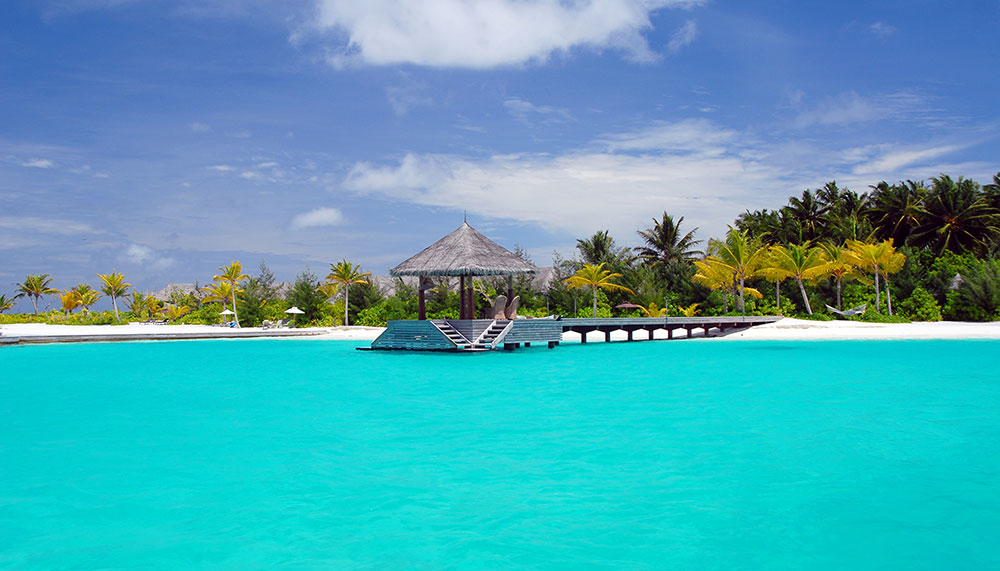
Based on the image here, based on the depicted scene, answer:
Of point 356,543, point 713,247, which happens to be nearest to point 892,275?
point 713,247

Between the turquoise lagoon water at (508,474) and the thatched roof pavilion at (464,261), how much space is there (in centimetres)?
799

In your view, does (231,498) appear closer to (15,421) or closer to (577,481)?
(577,481)

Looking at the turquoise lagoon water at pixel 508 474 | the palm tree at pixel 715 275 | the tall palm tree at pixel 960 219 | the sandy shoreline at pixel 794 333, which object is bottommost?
the turquoise lagoon water at pixel 508 474

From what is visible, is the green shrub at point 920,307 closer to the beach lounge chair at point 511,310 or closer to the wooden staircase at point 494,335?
the beach lounge chair at point 511,310

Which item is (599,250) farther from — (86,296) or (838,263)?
(86,296)

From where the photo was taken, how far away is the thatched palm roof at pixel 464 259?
23062 mm

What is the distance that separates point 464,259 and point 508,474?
16166mm

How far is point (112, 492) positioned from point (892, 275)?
3763cm

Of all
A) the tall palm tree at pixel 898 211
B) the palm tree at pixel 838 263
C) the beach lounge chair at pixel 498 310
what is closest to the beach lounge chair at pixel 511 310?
the beach lounge chair at pixel 498 310

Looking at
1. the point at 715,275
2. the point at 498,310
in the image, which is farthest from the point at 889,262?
the point at 498,310

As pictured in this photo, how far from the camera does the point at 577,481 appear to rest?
7.01m

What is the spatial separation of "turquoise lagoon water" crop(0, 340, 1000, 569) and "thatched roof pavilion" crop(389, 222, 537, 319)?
26.2 feet

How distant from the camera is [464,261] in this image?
75.7 ft

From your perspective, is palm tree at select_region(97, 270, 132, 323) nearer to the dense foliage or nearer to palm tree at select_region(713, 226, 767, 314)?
the dense foliage
